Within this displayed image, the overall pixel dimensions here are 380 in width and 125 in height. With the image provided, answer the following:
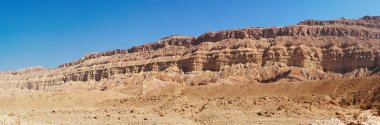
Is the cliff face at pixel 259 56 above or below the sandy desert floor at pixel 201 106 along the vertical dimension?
above

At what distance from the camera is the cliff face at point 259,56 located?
88.6m

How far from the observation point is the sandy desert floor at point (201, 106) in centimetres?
2736

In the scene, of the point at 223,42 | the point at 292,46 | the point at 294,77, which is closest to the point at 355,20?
the point at 292,46

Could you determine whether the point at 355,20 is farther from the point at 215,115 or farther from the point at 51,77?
the point at 215,115

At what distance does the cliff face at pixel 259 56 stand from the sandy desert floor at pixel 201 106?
866 inches

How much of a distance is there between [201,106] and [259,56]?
62.7 meters

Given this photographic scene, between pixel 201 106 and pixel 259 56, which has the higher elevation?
pixel 259 56

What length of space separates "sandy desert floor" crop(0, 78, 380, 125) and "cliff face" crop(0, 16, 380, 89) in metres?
22.0

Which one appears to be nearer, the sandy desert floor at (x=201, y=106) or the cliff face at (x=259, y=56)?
the sandy desert floor at (x=201, y=106)

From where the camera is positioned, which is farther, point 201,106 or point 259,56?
point 259,56

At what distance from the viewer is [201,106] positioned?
119 feet

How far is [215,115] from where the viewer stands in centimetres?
2992

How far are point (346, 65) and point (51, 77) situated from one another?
81.3 m

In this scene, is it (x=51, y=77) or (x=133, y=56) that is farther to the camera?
(x=51, y=77)
